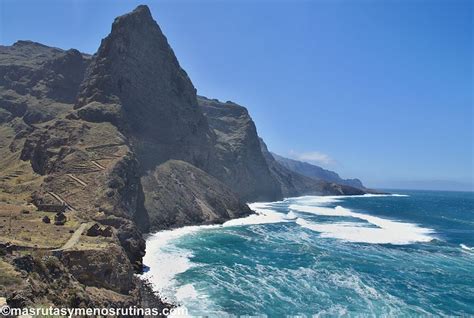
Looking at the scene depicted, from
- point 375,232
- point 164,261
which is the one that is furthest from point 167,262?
point 375,232

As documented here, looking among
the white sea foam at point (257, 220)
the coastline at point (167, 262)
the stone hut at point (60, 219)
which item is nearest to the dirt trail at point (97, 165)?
the coastline at point (167, 262)

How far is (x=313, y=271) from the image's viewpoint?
64.7m

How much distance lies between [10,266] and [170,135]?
110398 millimetres

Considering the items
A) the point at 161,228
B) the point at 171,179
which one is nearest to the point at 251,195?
the point at 171,179

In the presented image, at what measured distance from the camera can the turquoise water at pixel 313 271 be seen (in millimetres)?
49344

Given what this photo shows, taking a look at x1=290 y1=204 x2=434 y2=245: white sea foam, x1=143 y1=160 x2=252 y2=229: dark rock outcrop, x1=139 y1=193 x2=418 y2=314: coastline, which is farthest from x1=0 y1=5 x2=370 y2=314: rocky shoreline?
x1=290 y1=204 x2=434 y2=245: white sea foam

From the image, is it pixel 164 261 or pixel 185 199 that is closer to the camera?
pixel 164 261

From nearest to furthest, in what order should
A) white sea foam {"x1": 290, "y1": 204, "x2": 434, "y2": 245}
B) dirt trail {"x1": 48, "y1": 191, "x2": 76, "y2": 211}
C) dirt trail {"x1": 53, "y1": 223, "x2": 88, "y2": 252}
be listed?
dirt trail {"x1": 53, "y1": 223, "x2": 88, "y2": 252}, dirt trail {"x1": 48, "y1": 191, "x2": 76, "y2": 211}, white sea foam {"x1": 290, "y1": 204, "x2": 434, "y2": 245}

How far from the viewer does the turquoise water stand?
162 feet

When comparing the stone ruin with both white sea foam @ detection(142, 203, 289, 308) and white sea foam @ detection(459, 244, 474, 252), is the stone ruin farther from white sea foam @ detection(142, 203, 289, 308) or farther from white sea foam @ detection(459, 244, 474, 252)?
white sea foam @ detection(459, 244, 474, 252)

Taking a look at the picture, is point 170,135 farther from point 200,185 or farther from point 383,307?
point 383,307

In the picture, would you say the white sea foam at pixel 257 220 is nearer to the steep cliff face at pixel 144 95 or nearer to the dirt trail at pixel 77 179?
the steep cliff face at pixel 144 95

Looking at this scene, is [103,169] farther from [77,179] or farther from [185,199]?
[185,199]

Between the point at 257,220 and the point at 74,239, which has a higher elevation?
the point at 74,239
